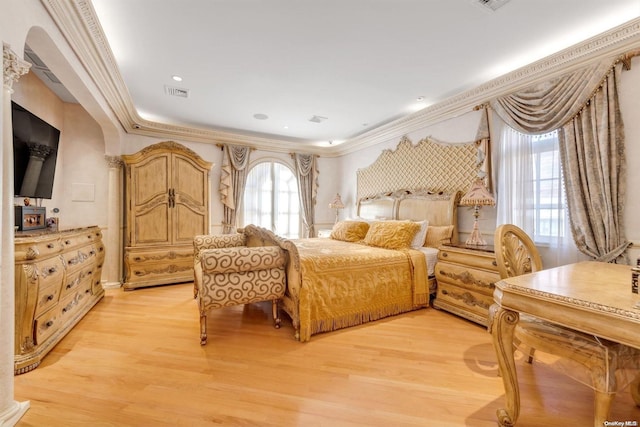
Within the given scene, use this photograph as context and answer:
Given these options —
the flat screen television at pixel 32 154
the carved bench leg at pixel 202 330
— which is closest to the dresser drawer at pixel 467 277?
the carved bench leg at pixel 202 330

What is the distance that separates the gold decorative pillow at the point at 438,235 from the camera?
10.6 ft

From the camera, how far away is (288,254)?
2.44 m

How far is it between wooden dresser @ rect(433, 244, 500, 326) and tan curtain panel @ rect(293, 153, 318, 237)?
321 cm

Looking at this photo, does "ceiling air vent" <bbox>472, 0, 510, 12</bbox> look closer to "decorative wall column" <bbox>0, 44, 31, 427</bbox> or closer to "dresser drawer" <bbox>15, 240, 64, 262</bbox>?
"decorative wall column" <bbox>0, 44, 31, 427</bbox>

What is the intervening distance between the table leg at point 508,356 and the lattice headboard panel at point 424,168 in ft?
7.56

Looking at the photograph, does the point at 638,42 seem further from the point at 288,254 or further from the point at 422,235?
the point at 288,254

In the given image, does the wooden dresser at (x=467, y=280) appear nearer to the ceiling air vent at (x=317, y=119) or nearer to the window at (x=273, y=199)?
the ceiling air vent at (x=317, y=119)

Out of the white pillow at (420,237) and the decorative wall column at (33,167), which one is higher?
the decorative wall column at (33,167)

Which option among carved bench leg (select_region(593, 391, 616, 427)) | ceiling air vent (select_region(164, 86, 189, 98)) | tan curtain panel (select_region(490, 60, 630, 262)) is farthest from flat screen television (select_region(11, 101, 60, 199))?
tan curtain panel (select_region(490, 60, 630, 262))

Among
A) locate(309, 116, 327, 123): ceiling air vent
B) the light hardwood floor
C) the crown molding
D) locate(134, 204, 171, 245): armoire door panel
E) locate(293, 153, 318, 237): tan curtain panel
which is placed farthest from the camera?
locate(293, 153, 318, 237): tan curtain panel

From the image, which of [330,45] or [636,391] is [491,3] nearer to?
[330,45]

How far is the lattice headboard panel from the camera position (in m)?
3.28

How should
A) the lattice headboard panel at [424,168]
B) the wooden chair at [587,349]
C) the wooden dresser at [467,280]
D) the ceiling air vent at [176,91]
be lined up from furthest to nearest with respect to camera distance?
the lattice headboard panel at [424,168]
the ceiling air vent at [176,91]
the wooden dresser at [467,280]
the wooden chair at [587,349]

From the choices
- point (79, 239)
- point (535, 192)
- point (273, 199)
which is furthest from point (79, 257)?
point (535, 192)
